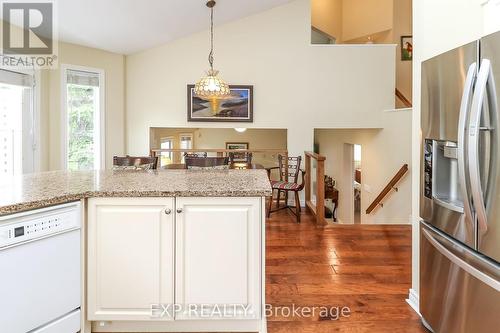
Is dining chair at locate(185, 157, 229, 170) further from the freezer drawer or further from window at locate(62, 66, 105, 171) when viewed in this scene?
window at locate(62, 66, 105, 171)

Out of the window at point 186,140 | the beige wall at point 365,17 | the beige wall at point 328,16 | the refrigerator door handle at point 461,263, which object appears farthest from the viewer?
the window at point 186,140

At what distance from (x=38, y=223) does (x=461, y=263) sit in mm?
2032

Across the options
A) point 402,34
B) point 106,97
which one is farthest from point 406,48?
point 106,97

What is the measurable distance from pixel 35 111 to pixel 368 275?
4.40 meters

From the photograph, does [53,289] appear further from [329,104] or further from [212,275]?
[329,104]

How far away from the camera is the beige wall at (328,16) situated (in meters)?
6.96

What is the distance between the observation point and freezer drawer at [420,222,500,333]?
1.41 meters

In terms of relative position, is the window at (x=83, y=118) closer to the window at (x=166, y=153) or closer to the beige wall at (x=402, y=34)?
the window at (x=166, y=153)

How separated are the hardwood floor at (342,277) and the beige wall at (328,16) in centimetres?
482

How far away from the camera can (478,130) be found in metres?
1.42

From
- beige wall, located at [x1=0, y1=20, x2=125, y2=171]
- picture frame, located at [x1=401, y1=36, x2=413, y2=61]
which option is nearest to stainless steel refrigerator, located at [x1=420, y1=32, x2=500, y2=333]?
beige wall, located at [x1=0, y1=20, x2=125, y2=171]

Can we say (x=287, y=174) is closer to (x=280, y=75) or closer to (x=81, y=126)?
(x=280, y=75)

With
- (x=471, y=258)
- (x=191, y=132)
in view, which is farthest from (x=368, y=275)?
(x=191, y=132)
